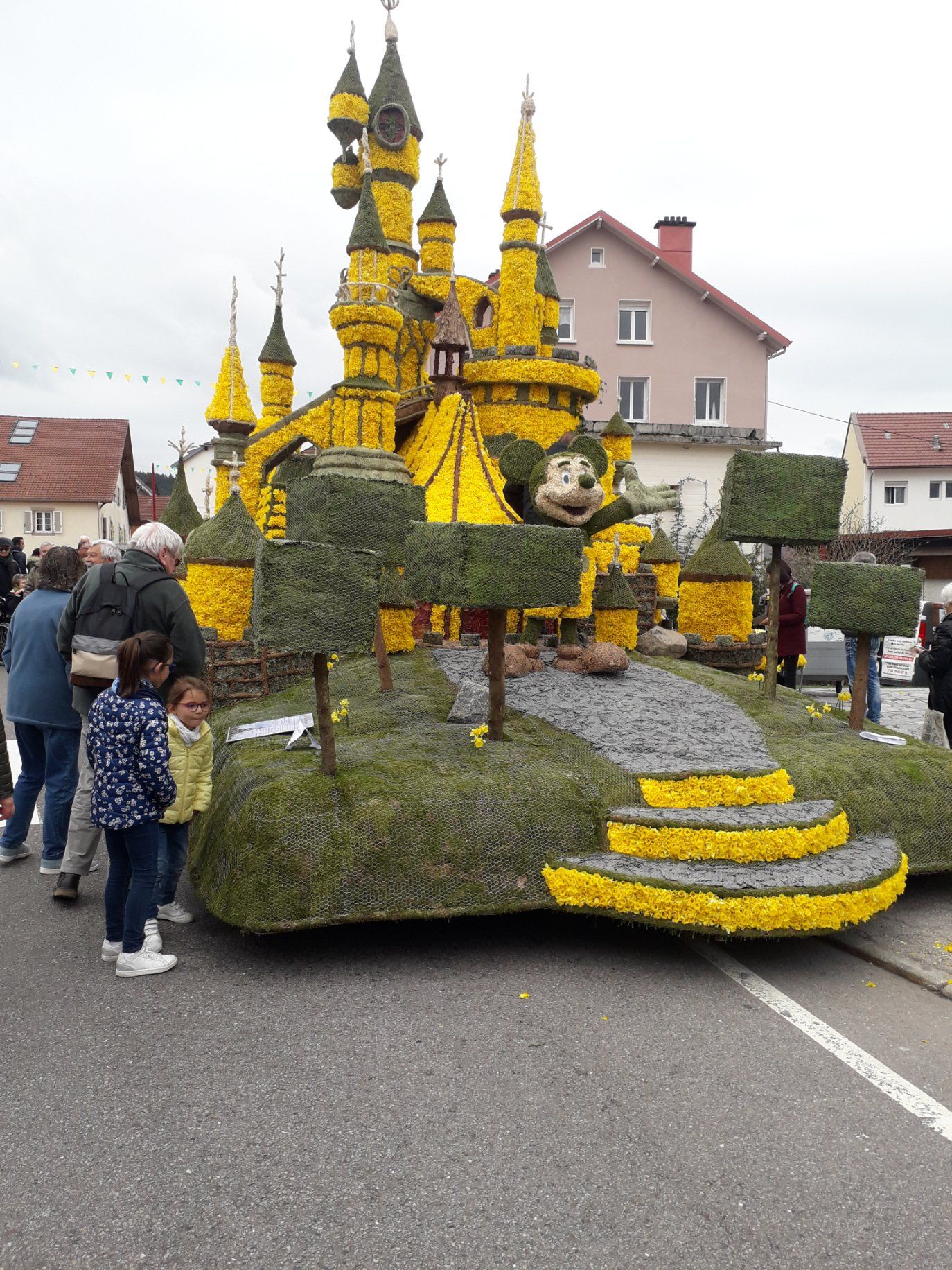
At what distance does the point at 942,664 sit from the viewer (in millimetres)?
7129

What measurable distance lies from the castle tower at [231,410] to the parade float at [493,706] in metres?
3.30

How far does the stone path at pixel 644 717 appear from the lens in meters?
5.88

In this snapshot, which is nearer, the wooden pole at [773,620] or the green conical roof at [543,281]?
the wooden pole at [773,620]

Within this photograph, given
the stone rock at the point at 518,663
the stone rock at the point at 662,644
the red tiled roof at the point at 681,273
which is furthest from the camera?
the red tiled roof at the point at 681,273

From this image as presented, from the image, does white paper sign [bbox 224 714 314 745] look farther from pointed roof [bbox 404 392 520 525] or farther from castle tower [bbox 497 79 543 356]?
castle tower [bbox 497 79 543 356]

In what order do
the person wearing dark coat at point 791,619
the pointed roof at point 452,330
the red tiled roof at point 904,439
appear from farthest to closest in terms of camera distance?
the red tiled roof at point 904,439 → the pointed roof at point 452,330 → the person wearing dark coat at point 791,619

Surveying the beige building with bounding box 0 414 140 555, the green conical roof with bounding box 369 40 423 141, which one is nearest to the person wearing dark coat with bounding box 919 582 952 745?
the green conical roof with bounding box 369 40 423 141

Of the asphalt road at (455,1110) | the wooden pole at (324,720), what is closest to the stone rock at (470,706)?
the wooden pole at (324,720)

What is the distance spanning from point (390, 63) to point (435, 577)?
11.6 meters

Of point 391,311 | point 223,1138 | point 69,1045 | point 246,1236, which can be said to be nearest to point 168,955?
point 69,1045

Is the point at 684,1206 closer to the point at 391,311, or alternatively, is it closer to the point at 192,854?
the point at 192,854

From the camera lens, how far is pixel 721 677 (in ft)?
29.5

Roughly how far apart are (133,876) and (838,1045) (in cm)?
318

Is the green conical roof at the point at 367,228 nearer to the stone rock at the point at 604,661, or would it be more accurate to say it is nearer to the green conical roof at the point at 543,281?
the green conical roof at the point at 543,281
